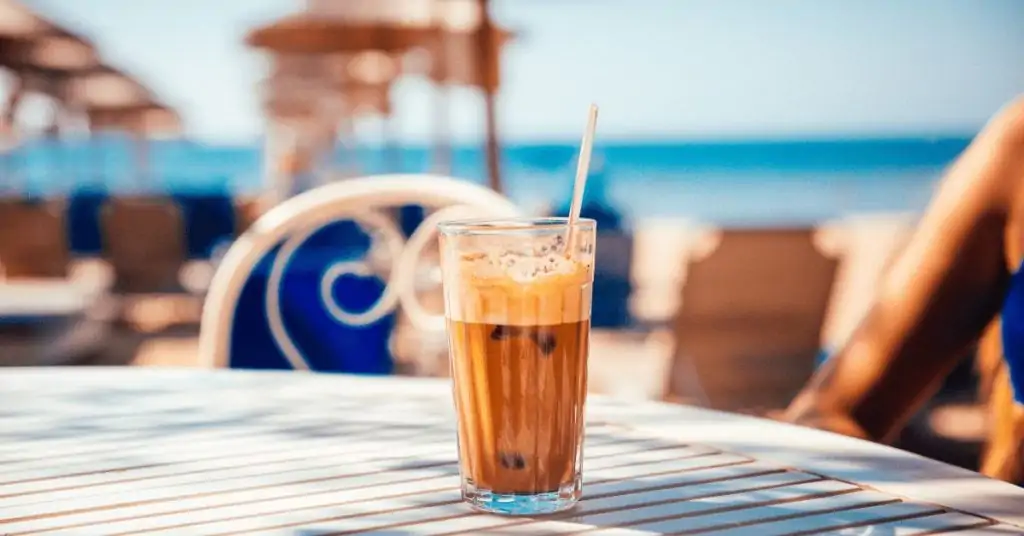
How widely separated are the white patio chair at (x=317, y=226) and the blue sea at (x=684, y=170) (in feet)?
70.3

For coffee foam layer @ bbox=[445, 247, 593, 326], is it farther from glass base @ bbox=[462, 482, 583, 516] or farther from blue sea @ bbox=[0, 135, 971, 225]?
blue sea @ bbox=[0, 135, 971, 225]

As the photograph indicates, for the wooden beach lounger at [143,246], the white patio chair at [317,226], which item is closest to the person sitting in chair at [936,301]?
the white patio chair at [317,226]

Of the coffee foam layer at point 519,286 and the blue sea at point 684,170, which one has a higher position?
the blue sea at point 684,170

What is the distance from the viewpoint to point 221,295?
1594 mm

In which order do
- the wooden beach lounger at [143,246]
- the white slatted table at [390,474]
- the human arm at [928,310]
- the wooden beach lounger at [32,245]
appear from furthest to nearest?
the wooden beach lounger at [143,246], the wooden beach lounger at [32,245], the human arm at [928,310], the white slatted table at [390,474]

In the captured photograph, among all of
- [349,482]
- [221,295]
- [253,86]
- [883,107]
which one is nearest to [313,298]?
Answer: [221,295]

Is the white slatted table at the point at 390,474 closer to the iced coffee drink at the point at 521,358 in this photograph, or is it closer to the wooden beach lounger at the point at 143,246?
the iced coffee drink at the point at 521,358

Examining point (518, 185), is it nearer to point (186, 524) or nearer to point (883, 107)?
point (883, 107)

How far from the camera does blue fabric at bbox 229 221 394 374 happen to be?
1.71m

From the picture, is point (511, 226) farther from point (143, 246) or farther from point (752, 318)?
point (143, 246)

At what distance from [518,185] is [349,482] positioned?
97.5 ft

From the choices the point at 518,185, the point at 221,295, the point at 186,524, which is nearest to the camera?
the point at 186,524

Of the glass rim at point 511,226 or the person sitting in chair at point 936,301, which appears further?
the person sitting in chair at point 936,301

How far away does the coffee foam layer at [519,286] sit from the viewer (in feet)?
2.31
